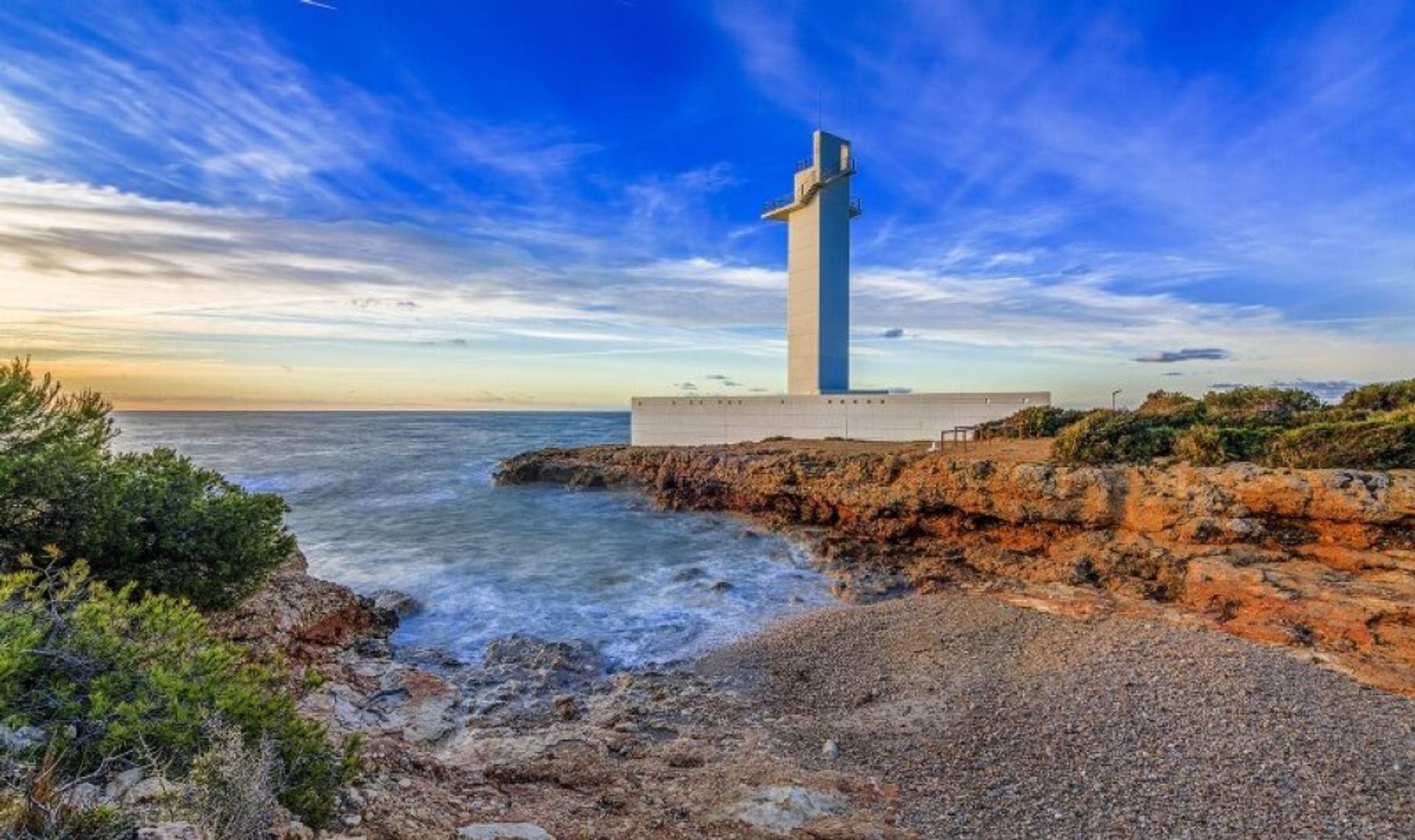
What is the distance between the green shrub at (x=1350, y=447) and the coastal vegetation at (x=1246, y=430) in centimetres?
1

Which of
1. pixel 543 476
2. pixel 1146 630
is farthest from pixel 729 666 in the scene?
pixel 543 476

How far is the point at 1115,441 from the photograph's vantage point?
1347 centimetres

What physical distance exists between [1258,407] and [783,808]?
59.3ft

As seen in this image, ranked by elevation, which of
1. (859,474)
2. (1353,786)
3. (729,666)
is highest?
(859,474)

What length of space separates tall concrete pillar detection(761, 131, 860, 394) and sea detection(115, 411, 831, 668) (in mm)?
8030

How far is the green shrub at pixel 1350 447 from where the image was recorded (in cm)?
1041

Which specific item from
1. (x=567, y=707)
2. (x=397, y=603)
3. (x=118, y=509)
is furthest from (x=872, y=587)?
(x=118, y=509)

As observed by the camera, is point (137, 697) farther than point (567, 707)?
No

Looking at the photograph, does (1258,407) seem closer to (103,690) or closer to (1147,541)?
(1147,541)

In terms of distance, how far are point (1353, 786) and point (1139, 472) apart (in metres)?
7.63

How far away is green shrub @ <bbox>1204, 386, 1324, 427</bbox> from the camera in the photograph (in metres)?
14.2

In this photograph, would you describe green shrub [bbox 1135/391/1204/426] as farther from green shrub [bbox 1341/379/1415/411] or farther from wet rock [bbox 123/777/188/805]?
wet rock [bbox 123/777/188/805]

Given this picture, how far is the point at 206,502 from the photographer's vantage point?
696 cm

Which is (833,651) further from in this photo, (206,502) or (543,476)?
(543,476)
